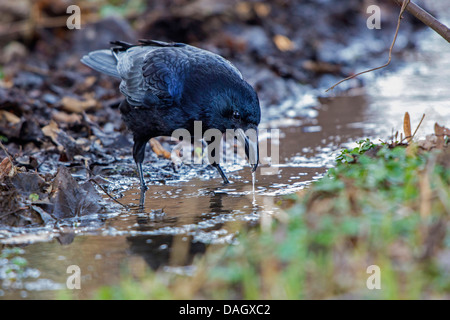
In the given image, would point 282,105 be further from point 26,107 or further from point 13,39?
point 13,39

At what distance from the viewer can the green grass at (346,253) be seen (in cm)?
266

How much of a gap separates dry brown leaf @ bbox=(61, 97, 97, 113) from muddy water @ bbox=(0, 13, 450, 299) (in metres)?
2.22

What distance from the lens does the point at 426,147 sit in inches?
156

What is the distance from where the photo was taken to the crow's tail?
247 inches

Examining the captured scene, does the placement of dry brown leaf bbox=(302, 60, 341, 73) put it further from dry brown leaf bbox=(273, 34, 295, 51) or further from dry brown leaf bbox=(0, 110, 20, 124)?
dry brown leaf bbox=(0, 110, 20, 124)

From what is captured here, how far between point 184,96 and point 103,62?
173 cm

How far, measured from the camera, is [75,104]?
A: 7543 mm

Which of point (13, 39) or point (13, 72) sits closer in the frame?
point (13, 72)

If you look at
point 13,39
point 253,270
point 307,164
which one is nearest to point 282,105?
point 307,164

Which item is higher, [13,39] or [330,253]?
[13,39]
